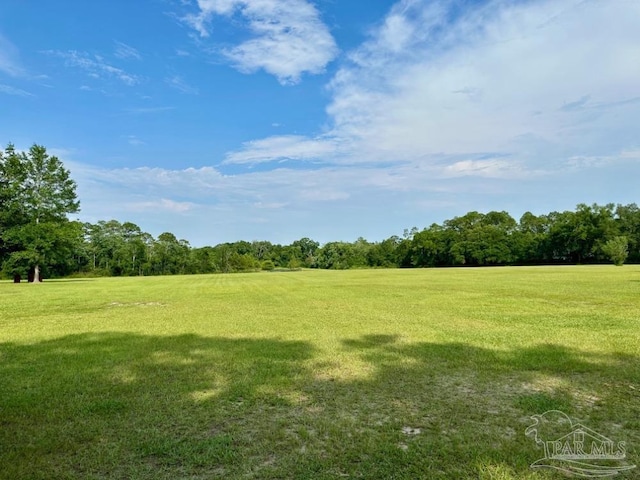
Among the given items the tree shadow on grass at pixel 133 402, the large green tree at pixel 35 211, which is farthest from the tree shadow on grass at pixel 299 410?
the large green tree at pixel 35 211

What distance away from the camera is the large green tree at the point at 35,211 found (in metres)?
41.4

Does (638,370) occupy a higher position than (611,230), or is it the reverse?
(611,230)

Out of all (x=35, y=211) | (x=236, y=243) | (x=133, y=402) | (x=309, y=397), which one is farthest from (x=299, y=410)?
(x=236, y=243)

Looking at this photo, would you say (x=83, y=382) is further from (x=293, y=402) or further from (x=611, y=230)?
(x=611, y=230)

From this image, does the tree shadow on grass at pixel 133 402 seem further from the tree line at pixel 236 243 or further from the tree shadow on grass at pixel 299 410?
the tree line at pixel 236 243

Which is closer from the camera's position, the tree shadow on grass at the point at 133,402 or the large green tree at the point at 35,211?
the tree shadow on grass at the point at 133,402

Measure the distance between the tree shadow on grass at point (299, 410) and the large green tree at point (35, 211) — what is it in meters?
39.8

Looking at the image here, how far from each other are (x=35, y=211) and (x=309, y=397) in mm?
49632

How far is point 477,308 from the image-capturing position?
1556cm

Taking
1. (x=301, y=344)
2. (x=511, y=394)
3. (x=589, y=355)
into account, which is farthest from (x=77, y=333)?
(x=589, y=355)

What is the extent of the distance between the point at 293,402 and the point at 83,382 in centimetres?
365

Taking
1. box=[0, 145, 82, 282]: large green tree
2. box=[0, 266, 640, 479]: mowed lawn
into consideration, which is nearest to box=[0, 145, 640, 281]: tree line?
box=[0, 145, 82, 282]: large green tree

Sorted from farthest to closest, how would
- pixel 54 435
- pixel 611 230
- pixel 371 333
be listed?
pixel 611 230 → pixel 371 333 → pixel 54 435

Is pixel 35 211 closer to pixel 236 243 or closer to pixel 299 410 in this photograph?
pixel 299 410
